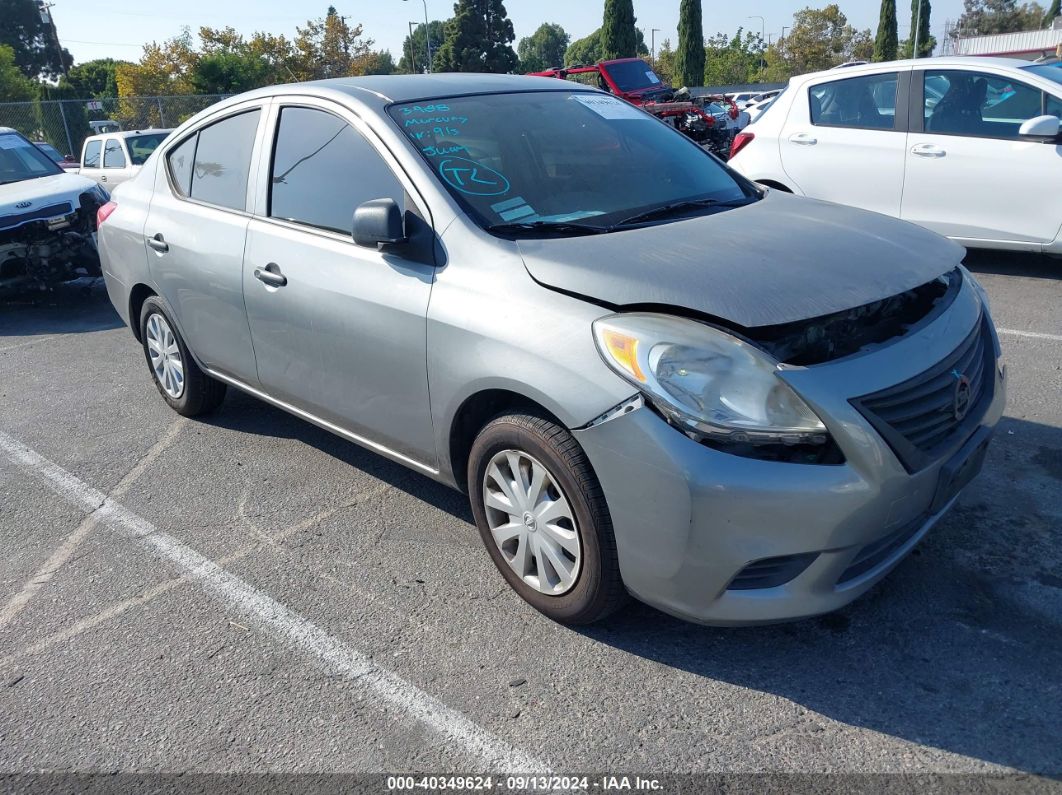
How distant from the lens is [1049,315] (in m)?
5.95

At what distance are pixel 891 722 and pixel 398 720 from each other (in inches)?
55.7

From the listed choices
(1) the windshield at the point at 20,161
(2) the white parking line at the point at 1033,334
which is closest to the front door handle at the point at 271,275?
(2) the white parking line at the point at 1033,334

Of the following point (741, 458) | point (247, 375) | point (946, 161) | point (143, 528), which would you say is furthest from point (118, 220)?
point (946, 161)

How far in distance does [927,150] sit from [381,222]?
211 inches

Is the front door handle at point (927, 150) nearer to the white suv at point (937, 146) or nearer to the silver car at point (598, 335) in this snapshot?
the white suv at point (937, 146)

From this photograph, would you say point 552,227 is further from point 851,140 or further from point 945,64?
point 945,64

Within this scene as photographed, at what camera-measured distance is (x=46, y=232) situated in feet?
27.3

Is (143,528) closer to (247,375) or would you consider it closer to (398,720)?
(247,375)

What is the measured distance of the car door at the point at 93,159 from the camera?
1464cm

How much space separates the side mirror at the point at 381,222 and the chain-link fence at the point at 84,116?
2597cm

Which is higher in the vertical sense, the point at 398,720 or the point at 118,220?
the point at 118,220

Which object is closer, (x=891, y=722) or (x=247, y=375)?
(x=891, y=722)

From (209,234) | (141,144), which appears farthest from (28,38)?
(209,234)

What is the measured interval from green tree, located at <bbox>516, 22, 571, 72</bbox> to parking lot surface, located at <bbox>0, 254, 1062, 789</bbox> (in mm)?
133333
